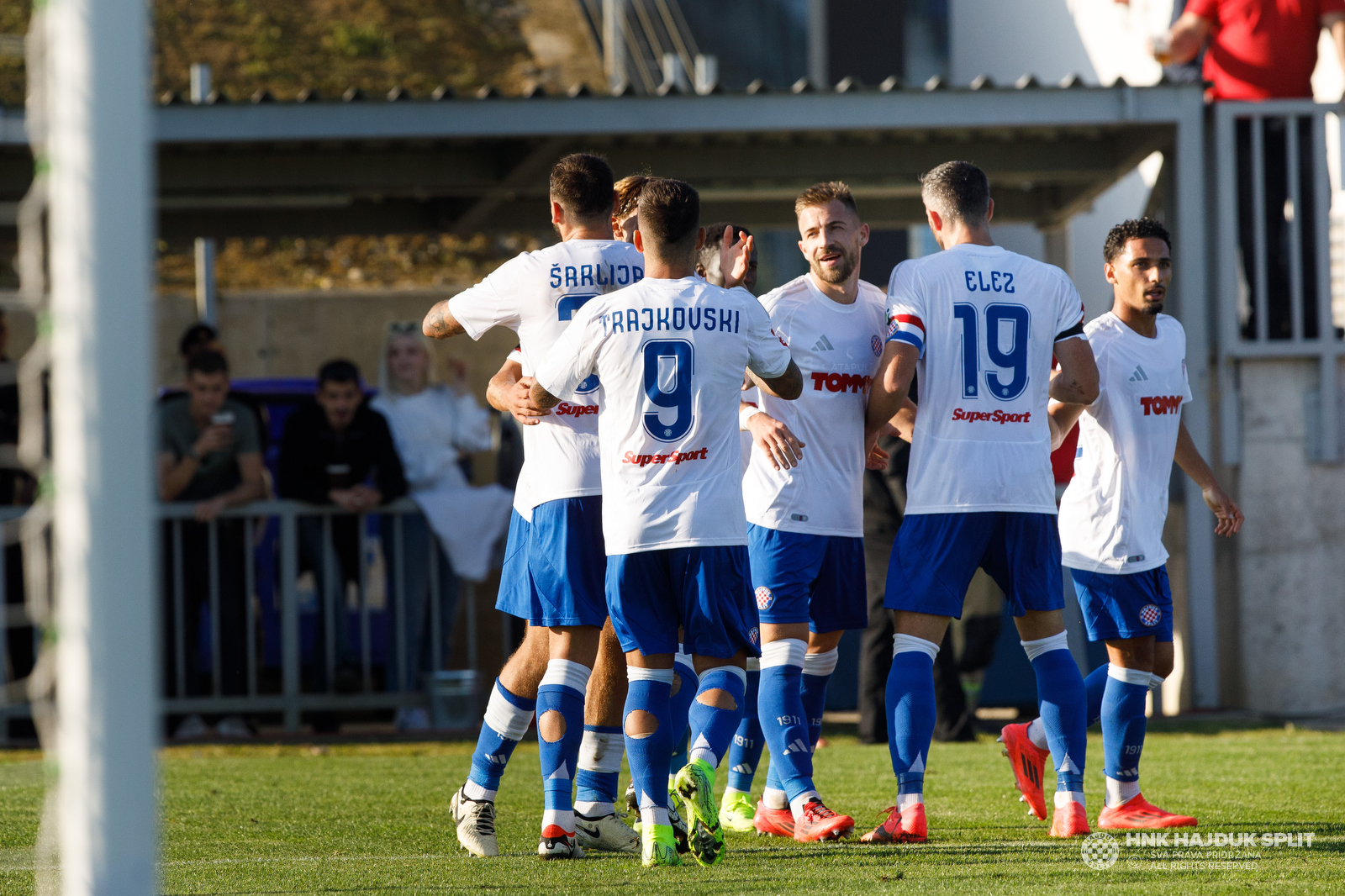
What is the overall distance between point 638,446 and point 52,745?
234 cm

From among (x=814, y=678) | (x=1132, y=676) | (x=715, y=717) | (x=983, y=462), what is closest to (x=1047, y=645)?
(x=1132, y=676)

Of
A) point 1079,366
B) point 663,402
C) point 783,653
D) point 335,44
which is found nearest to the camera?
point 663,402

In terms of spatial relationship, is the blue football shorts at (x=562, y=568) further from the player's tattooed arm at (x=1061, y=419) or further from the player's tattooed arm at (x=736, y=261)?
the player's tattooed arm at (x=1061, y=419)

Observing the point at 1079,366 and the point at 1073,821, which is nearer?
the point at 1073,821

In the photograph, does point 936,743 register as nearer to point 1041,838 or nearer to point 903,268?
point 1041,838

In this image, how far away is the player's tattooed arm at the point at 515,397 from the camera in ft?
15.1

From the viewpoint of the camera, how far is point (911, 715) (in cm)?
477

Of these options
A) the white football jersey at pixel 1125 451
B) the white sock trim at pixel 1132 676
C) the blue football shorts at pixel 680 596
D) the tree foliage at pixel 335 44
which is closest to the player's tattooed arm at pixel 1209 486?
the white football jersey at pixel 1125 451

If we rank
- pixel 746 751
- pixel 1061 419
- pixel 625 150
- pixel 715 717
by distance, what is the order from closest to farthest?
pixel 715 717 → pixel 746 751 → pixel 1061 419 → pixel 625 150

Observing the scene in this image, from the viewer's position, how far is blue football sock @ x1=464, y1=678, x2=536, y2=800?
4.77m

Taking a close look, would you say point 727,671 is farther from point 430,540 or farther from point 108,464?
point 430,540

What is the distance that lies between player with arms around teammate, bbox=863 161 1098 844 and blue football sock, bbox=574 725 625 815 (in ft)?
2.76

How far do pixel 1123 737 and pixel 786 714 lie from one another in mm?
1138

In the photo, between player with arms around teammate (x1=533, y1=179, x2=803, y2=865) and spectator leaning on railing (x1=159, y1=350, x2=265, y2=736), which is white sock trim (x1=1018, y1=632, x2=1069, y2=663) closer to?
player with arms around teammate (x1=533, y1=179, x2=803, y2=865)
